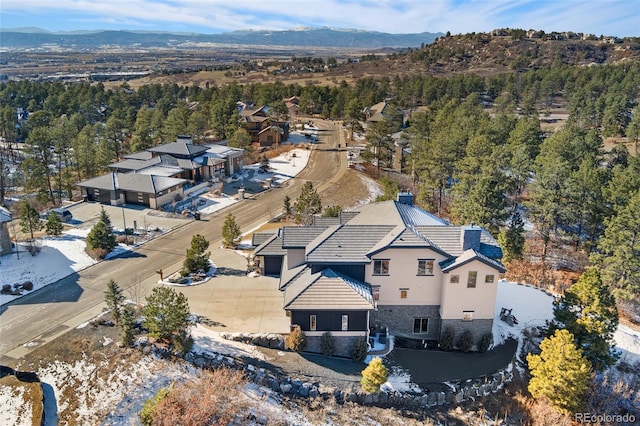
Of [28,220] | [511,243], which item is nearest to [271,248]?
[511,243]

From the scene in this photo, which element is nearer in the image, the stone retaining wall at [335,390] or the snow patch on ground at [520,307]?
the stone retaining wall at [335,390]

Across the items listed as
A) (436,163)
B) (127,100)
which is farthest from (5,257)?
(127,100)

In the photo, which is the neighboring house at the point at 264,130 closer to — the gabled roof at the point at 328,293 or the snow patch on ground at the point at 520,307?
the snow patch on ground at the point at 520,307

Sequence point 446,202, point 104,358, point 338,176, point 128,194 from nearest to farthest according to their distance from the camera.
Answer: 1. point 104,358
2. point 128,194
3. point 446,202
4. point 338,176

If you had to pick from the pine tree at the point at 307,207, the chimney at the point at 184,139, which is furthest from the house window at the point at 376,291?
the chimney at the point at 184,139

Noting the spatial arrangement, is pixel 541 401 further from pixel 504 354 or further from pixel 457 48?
pixel 457 48

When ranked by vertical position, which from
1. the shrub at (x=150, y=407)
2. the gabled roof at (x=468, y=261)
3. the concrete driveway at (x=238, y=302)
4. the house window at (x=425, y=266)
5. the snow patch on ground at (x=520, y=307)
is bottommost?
the snow patch on ground at (x=520, y=307)
